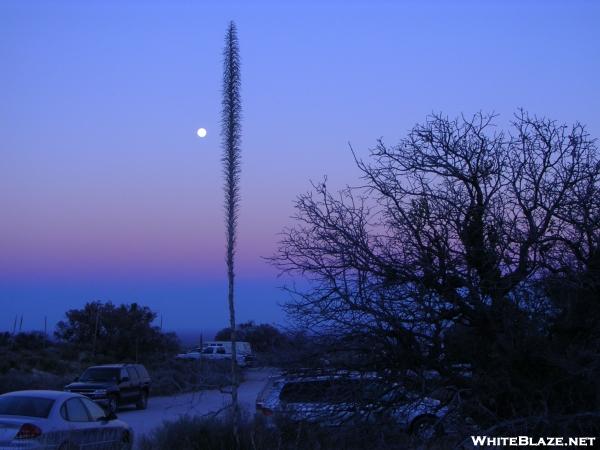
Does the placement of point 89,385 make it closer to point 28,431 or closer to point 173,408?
point 173,408

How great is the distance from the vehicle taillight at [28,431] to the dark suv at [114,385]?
12.9m

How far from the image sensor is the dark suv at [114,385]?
24.5 m

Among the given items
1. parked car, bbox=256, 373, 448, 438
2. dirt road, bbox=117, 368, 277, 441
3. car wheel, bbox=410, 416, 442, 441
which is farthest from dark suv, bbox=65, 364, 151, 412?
car wheel, bbox=410, 416, 442, 441

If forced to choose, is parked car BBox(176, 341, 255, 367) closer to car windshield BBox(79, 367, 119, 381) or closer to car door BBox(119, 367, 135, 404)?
car door BBox(119, 367, 135, 404)

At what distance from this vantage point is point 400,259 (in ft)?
26.1

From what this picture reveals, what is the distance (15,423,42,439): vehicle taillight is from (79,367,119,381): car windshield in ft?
48.9

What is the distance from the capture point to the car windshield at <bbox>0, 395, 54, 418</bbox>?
12.1m

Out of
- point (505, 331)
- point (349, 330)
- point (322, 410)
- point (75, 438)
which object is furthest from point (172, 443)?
point (505, 331)

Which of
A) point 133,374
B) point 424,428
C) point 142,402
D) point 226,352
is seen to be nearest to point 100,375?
point 133,374

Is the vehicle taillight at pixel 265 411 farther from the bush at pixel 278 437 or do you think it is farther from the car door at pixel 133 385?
the car door at pixel 133 385

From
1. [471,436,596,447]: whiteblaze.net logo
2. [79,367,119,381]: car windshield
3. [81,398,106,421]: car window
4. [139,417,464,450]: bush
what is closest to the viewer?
[471,436,596,447]: whiteblaze.net logo

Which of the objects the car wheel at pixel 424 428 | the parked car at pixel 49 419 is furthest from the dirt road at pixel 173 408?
the car wheel at pixel 424 428

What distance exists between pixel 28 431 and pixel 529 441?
7.41 m

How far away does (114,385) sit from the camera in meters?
25.5
